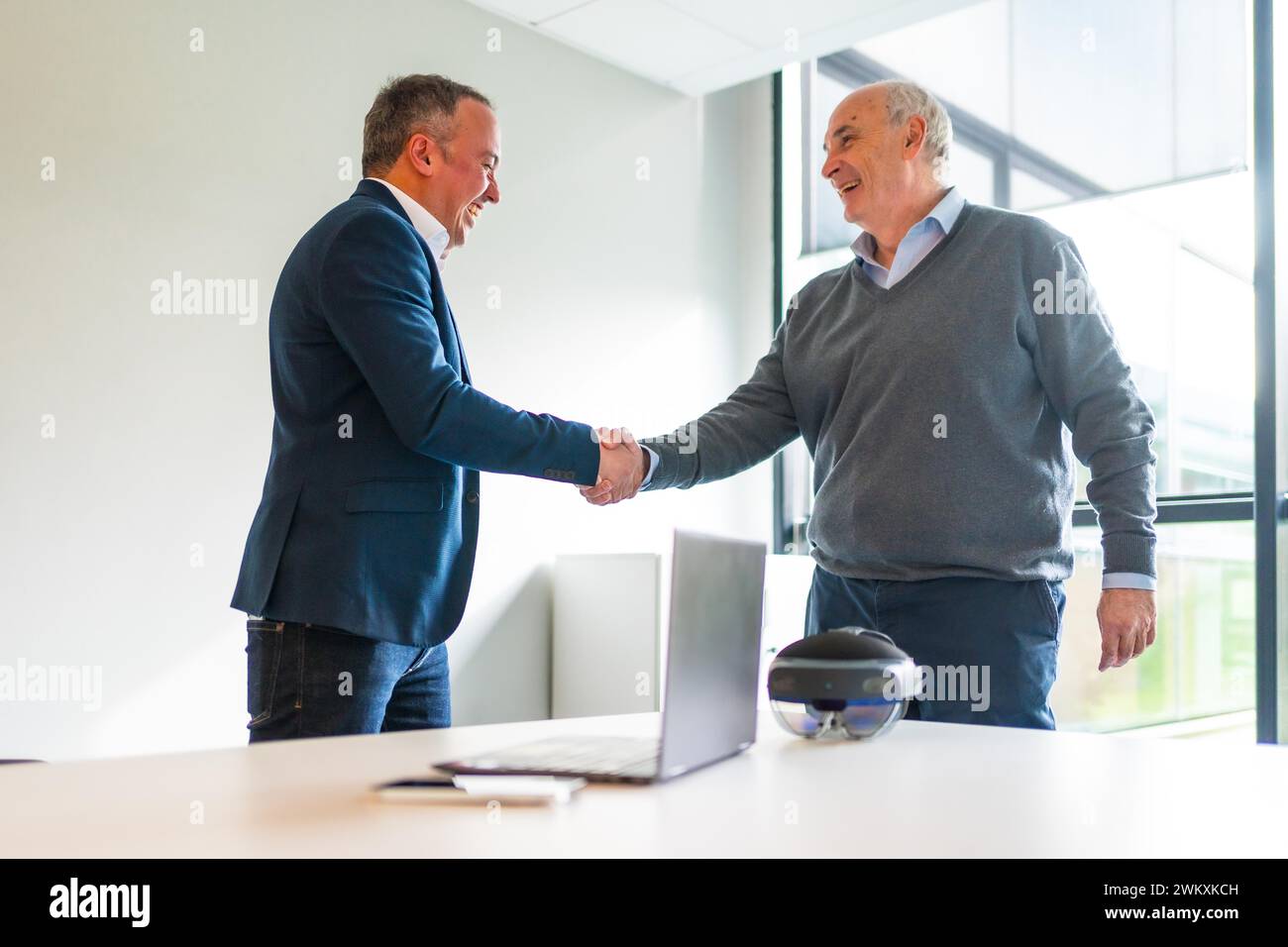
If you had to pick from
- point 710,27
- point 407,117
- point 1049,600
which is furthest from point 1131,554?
point 710,27

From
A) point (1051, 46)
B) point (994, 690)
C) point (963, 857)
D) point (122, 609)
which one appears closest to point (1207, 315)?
point (1051, 46)

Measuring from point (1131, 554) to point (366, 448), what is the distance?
1.14 m

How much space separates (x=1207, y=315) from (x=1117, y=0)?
3.62ft

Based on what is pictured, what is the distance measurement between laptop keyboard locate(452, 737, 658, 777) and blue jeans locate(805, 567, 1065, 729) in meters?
0.63

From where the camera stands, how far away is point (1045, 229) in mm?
1922

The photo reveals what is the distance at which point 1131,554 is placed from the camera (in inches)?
70.5

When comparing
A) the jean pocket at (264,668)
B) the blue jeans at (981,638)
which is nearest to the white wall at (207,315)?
the jean pocket at (264,668)

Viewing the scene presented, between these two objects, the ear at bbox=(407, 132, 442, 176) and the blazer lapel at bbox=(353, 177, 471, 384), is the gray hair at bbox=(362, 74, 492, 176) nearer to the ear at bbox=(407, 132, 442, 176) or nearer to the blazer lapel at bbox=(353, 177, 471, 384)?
the ear at bbox=(407, 132, 442, 176)

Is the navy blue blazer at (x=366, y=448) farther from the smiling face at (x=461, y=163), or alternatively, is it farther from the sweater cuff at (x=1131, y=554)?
the sweater cuff at (x=1131, y=554)

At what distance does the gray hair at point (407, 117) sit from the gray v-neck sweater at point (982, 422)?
784 millimetres

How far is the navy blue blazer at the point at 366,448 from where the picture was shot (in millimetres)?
1720

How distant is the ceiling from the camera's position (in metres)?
3.94

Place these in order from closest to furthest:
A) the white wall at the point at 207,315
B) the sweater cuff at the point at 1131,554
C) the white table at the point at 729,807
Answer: the white table at the point at 729,807 → the sweater cuff at the point at 1131,554 → the white wall at the point at 207,315

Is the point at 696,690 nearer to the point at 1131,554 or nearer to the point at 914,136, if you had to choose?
the point at 1131,554
